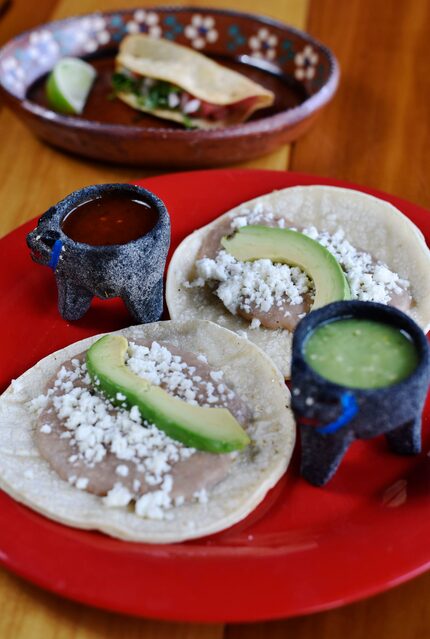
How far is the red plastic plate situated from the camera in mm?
1677

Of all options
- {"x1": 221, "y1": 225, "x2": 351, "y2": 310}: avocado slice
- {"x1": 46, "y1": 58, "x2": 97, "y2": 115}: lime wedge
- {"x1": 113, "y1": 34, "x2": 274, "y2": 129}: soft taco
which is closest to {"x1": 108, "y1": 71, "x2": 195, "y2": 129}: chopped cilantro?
{"x1": 113, "y1": 34, "x2": 274, "y2": 129}: soft taco

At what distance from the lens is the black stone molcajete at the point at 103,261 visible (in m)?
2.32

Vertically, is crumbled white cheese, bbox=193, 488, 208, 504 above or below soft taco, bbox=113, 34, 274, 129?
below

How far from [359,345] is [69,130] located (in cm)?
180

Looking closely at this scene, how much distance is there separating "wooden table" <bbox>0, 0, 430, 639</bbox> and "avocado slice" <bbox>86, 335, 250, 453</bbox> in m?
0.44

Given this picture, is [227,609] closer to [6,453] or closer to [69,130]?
[6,453]

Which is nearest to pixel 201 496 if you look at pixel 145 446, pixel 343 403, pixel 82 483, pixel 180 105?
pixel 145 446

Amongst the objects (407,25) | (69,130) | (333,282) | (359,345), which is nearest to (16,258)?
(69,130)

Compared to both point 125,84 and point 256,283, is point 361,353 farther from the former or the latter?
point 125,84

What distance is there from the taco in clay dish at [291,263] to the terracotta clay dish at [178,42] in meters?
0.47

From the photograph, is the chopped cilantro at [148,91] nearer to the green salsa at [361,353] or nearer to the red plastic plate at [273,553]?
the green salsa at [361,353]

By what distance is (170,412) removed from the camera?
2.02 m

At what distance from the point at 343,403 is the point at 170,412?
1.56 feet

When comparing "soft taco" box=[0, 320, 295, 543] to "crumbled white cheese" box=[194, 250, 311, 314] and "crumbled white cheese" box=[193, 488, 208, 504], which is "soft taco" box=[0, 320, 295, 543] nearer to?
"crumbled white cheese" box=[193, 488, 208, 504]
